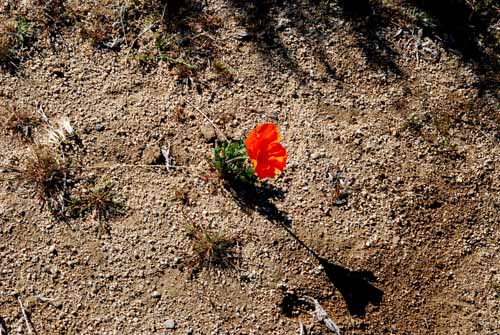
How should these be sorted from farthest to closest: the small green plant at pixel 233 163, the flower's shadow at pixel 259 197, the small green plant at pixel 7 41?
the small green plant at pixel 7 41 < the flower's shadow at pixel 259 197 < the small green plant at pixel 233 163

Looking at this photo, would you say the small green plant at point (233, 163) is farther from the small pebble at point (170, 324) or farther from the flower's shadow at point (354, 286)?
the small pebble at point (170, 324)

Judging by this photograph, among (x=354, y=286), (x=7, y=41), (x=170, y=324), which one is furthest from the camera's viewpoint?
(x=7, y=41)

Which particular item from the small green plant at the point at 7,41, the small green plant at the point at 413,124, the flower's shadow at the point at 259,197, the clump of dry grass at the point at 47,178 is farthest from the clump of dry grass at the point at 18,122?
the small green plant at the point at 413,124

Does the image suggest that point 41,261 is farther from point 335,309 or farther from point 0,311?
point 335,309

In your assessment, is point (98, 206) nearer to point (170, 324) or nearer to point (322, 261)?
point (170, 324)

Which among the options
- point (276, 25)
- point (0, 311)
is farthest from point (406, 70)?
point (0, 311)

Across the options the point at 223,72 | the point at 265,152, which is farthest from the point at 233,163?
the point at 223,72
